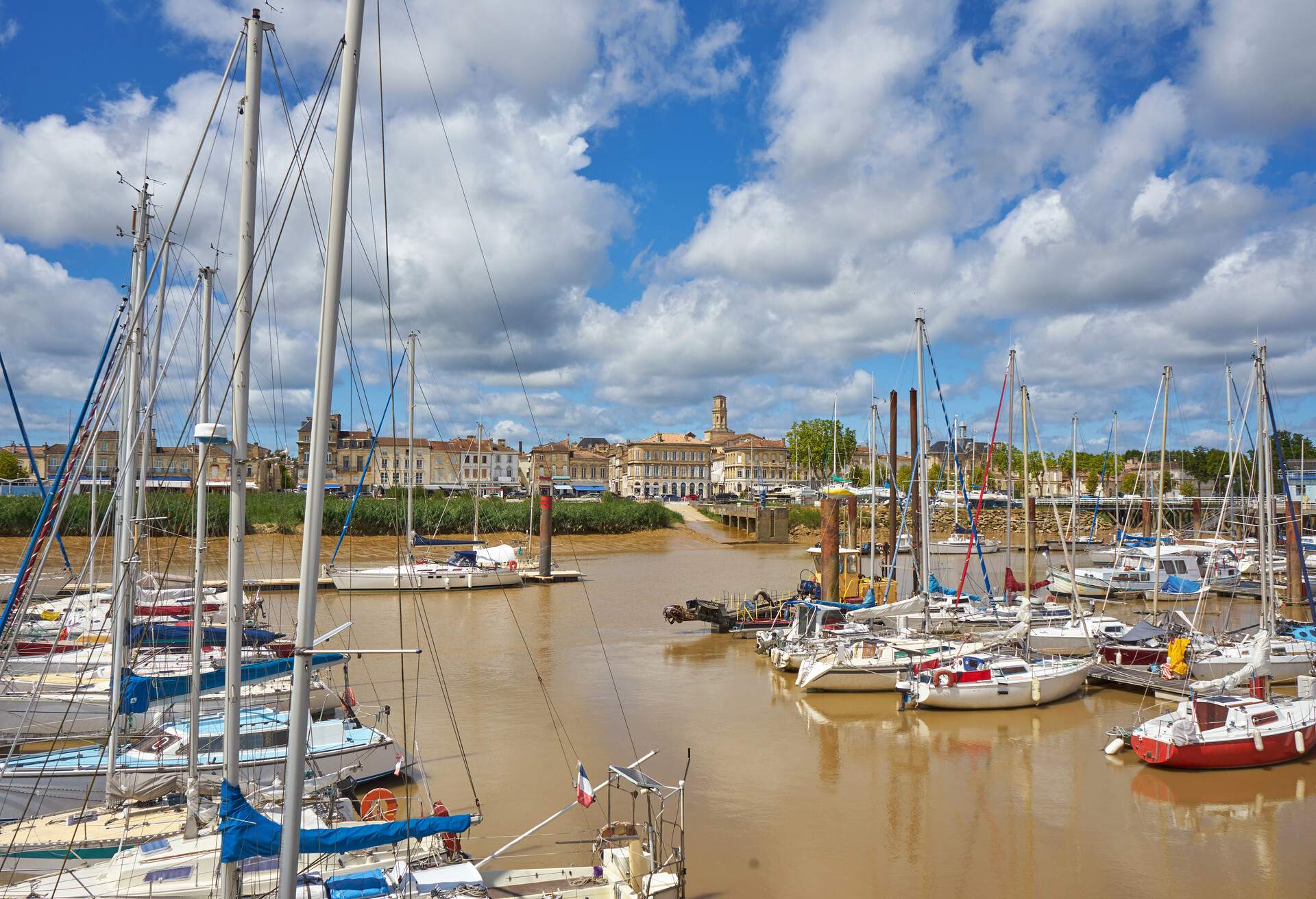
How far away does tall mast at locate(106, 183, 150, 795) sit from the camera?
11.8 metres

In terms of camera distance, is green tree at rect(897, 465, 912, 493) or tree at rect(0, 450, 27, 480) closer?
tree at rect(0, 450, 27, 480)

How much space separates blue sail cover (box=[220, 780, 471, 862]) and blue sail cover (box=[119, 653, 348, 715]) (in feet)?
16.6

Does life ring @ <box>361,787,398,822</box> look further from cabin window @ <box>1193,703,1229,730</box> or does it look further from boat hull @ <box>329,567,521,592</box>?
boat hull @ <box>329,567,521,592</box>

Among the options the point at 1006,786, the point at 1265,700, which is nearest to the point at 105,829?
the point at 1006,786

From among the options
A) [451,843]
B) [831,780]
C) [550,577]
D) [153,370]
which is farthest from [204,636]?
[550,577]

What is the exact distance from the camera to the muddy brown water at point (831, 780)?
12.7 meters

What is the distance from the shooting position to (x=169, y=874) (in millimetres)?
9703

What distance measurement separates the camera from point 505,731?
18750 millimetres

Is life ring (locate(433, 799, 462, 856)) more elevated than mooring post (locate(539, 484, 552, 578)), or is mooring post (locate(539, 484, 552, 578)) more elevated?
mooring post (locate(539, 484, 552, 578))

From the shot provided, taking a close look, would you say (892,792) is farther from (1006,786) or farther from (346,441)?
(346,441)

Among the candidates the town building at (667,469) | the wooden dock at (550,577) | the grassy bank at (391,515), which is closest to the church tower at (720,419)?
the town building at (667,469)

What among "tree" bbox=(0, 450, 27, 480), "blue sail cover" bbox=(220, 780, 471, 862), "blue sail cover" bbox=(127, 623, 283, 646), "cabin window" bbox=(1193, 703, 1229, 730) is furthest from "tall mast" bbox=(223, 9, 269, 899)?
"tree" bbox=(0, 450, 27, 480)

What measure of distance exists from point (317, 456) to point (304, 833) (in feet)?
14.0

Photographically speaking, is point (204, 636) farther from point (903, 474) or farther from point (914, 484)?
point (903, 474)
